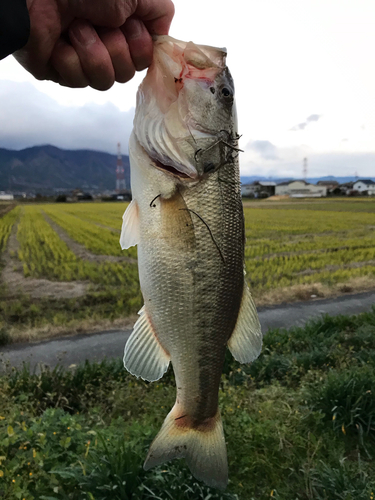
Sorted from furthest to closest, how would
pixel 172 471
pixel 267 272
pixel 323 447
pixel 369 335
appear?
pixel 267 272
pixel 369 335
pixel 323 447
pixel 172 471

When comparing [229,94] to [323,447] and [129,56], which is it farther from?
[323,447]

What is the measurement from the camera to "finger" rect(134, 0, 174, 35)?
1799mm

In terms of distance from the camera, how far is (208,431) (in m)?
1.84

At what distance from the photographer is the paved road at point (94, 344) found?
6.17m

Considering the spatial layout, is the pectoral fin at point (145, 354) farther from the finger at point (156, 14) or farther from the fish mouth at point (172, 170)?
the finger at point (156, 14)

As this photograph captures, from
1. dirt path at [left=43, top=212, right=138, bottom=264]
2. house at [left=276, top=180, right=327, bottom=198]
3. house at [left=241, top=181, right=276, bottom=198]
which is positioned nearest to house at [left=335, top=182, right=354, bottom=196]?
house at [left=276, top=180, right=327, bottom=198]

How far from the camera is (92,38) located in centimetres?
181

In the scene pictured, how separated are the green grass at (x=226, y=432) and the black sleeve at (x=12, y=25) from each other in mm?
2849

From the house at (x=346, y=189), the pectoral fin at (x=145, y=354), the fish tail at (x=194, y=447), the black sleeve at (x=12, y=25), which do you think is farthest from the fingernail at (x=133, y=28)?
the house at (x=346, y=189)

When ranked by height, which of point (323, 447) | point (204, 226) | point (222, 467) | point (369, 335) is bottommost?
point (323, 447)

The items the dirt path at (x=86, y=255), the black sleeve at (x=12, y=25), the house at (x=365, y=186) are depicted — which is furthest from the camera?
the house at (x=365, y=186)

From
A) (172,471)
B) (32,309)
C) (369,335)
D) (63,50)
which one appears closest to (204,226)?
(63,50)

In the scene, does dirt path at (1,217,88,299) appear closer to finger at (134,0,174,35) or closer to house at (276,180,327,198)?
finger at (134,0,174,35)

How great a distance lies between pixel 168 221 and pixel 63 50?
1027mm
